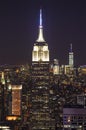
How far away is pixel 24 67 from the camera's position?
66.1 ft

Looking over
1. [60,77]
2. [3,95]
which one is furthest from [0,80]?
[60,77]

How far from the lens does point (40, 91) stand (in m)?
21.5

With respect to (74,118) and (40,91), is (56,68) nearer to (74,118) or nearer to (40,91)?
(40,91)

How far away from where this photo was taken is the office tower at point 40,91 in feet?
66.7

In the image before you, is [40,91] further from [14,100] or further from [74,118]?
[74,118]

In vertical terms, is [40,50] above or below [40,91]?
above

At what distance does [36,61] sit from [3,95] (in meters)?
3.25

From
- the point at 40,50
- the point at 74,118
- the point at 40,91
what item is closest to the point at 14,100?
the point at 40,91


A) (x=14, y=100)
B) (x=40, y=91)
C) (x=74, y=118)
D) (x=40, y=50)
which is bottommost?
(x=74, y=118)

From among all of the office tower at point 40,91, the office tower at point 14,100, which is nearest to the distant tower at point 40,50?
the office tower at point 40,91

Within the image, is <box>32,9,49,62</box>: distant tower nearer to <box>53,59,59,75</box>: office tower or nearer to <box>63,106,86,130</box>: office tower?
<box>53,59,59,75</box>: office tower

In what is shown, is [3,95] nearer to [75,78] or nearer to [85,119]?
[75,78]

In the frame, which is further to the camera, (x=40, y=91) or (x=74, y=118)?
(x=40, y=91)

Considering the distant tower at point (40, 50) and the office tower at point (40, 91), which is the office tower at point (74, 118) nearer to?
the office tower at point (40, 91)
